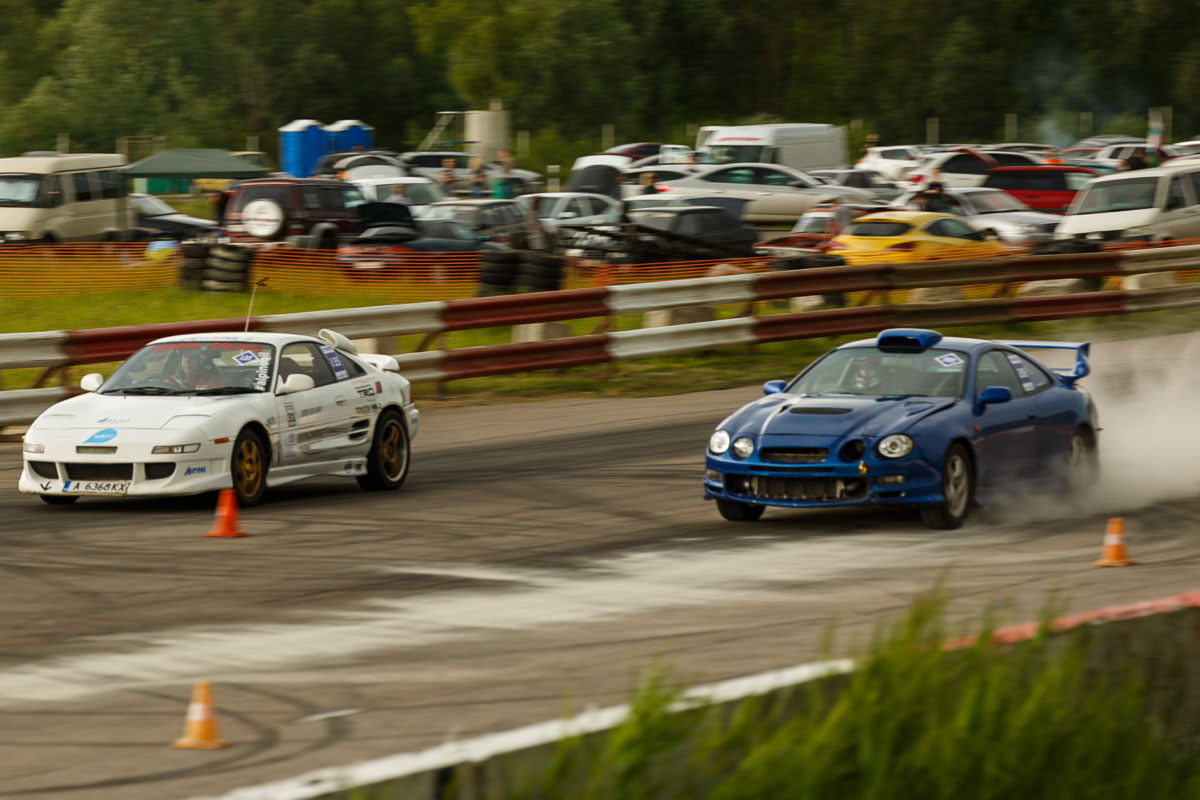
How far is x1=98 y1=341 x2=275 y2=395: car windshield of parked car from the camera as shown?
1300cm

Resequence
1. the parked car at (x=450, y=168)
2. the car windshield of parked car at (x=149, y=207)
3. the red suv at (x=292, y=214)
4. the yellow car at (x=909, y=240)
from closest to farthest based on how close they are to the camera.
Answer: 1. the yellow car at (x=909, y=240)
2. the red suv at (x=292, y=214)
3. the car windshield of parked car at (x=149, y=207)
4. the parked car at (x=450, y=168)

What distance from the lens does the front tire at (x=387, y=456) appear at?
1364 cm

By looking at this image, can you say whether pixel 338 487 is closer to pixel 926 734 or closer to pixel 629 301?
pixel 629 301

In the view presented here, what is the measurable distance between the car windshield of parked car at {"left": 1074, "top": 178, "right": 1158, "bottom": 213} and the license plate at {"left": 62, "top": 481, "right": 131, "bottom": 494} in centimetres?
2003

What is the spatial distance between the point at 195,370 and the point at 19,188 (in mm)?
20581

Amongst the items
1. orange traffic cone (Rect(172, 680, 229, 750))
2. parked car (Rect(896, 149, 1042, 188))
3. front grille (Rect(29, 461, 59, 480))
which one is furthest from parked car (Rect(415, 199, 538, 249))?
orange traffic cone (Rect(172, 680, 229, 750))

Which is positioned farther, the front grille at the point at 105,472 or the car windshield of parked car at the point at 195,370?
the car windshield of parked car at the point at 195,370

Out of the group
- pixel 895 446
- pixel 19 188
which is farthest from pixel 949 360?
pixel 19 188

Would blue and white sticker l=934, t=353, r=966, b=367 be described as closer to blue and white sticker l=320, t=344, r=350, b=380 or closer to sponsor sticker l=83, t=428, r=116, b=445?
blue and white sticker l=320, t=344, r=350, b=380

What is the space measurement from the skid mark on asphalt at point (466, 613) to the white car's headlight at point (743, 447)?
31.6 inches

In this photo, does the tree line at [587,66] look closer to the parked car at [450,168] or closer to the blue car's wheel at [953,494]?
the parked car at [450,168]

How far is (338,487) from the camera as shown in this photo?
46.7ft

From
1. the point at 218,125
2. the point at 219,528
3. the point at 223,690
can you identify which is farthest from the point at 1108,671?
the point at 218,125

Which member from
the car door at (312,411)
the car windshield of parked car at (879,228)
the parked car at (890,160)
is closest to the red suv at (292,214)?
the car windshield of parked car at (879,228)
